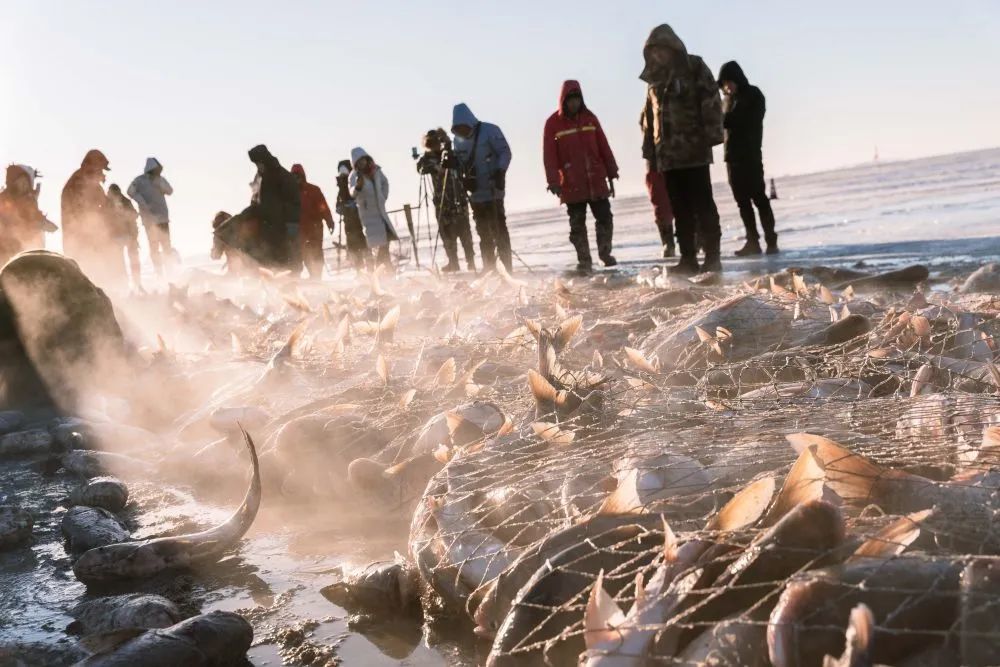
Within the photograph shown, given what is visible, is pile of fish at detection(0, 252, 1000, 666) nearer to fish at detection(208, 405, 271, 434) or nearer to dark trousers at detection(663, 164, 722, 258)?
fish at detection(208, 405, 271, 434)

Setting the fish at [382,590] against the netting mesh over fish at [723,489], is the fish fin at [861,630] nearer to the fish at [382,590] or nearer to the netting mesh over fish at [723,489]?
the netting mesh over fish at [723,489]

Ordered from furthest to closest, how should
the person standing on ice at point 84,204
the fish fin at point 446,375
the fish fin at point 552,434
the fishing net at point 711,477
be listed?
the person standing on ice at point 84,204 → the fish fin at point 446,375 → the fish fin at point 552,434 → the fishing net at point 711,477

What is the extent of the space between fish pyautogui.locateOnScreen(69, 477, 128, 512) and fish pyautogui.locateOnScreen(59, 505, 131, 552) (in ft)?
1.06

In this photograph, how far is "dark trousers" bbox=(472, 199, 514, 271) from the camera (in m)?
13.5

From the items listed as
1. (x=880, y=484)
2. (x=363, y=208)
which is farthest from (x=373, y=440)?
(x=363, y=208)

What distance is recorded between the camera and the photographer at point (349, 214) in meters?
19.5

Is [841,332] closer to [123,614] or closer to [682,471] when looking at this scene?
[682,471]

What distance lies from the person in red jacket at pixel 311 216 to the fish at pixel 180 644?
15.4 metres

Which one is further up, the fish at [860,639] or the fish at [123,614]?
the fish at [860,639]

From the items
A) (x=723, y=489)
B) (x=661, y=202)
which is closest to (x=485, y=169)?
(x=661, y=202)

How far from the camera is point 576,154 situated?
12.3 meters

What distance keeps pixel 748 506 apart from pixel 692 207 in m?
8.39

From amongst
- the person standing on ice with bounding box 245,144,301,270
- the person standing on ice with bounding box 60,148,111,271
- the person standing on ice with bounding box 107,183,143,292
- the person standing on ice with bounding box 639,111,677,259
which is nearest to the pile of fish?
the person standing on ice with bounding box 639,111,677,259

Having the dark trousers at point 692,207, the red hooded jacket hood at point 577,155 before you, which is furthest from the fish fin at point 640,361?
the red hooded jacket hood at point 577,155
